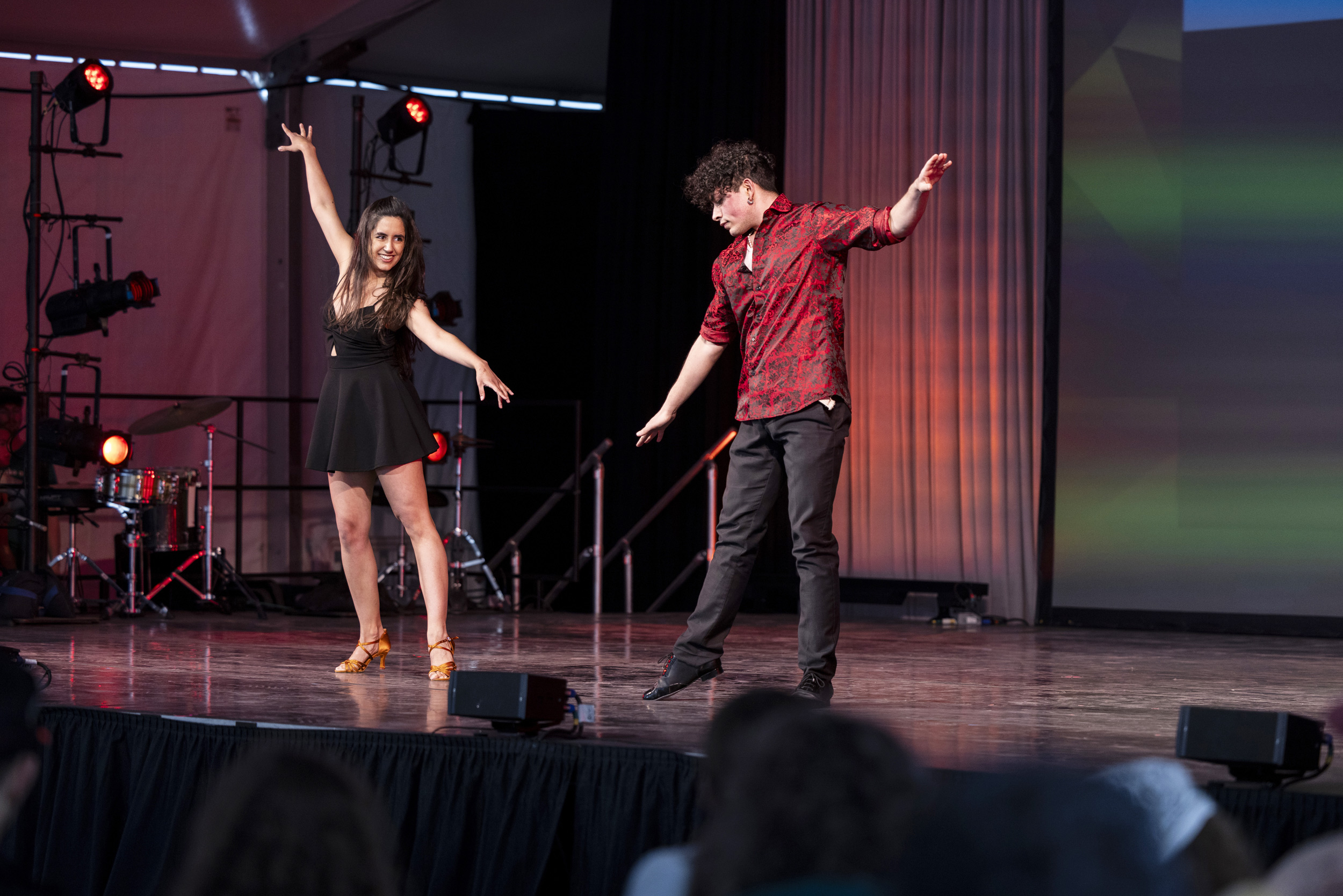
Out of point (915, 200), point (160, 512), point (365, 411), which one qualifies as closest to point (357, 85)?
point (160, 512)

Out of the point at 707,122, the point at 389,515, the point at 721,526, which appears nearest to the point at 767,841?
the point at 721,526

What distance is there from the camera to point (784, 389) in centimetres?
318

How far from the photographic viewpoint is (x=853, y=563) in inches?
276

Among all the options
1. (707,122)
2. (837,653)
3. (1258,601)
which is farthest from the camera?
(707,122)

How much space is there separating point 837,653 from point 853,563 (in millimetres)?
2505

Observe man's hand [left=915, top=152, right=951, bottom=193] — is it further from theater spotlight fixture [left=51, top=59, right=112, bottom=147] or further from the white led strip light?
the white led strip light

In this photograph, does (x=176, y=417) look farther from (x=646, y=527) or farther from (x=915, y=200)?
(x=915, y=200)

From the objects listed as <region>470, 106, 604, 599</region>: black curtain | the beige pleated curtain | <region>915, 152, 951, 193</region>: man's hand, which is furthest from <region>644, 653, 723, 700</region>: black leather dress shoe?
<region>470, 106, 604, 599</region>: black curtain

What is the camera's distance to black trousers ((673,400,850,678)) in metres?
3.12

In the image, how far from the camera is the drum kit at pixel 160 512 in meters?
6.18

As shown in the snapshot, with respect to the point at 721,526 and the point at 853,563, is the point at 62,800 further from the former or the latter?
the point at 853,563

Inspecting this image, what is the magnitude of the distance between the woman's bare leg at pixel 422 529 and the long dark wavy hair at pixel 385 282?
0.30 metres

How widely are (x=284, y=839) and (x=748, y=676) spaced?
9.20ft

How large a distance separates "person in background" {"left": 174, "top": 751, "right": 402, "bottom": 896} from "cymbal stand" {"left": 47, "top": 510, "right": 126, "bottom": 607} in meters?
5.41
